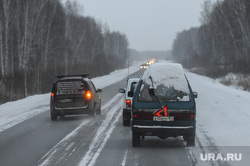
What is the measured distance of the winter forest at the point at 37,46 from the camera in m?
36.2

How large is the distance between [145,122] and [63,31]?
2339 inches

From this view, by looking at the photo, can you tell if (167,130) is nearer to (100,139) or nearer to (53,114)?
(100,139)

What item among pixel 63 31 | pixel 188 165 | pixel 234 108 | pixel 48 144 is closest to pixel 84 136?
pixel 48 144

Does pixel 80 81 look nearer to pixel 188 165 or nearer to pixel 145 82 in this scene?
pixel 145 82

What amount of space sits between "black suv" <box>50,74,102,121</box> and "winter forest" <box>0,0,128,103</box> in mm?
12401

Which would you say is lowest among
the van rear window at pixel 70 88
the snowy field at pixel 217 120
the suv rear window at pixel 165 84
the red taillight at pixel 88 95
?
the snowy field at pixel 217 120

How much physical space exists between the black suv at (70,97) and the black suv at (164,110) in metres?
6.37

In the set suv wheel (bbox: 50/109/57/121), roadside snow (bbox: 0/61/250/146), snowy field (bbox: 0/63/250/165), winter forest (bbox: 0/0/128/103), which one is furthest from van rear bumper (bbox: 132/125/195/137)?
winter forest (bbox: 0/0/128/103)

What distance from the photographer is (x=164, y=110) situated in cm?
898

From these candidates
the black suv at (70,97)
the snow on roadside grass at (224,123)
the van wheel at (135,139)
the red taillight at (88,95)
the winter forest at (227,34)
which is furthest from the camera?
the winter forest at (227,34)

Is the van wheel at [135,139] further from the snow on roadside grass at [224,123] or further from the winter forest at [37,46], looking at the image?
the winter forest at [37,46]

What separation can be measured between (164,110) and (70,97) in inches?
276

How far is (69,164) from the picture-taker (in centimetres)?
776

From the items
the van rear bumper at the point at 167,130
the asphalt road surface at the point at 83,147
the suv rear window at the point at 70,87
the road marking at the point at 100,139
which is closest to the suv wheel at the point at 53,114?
the suv rear window at the point at 70,87
